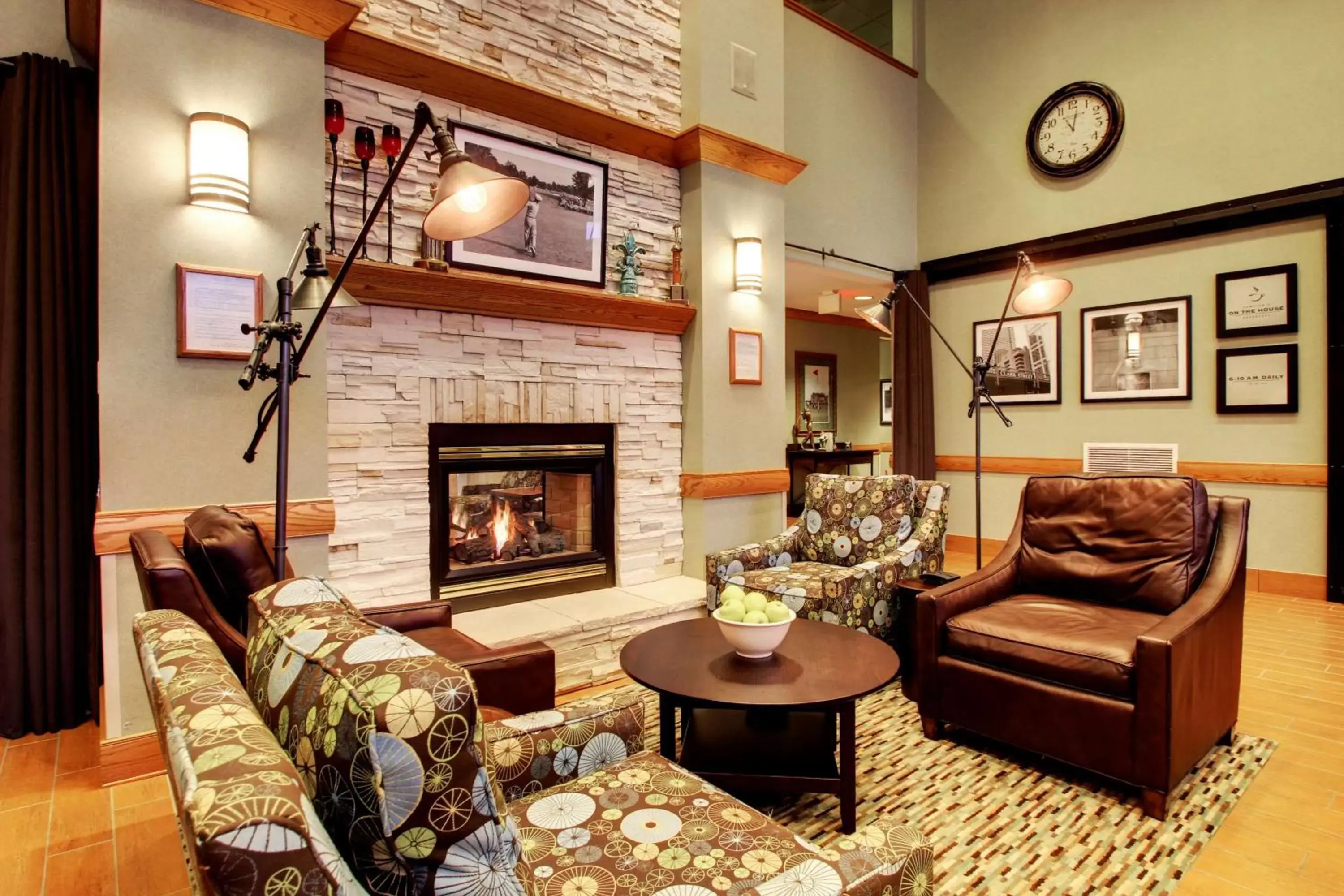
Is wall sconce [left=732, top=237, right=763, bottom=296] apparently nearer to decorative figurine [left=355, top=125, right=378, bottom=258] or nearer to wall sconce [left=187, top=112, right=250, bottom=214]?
decorative figurine [left=355, top=125, right=378, bottom=258]

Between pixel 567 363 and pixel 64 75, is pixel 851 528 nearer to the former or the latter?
pixel 567 363

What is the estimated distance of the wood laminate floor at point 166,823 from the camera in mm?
1854

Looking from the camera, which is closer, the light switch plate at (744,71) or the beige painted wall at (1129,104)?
the light switch plate at (744,71)

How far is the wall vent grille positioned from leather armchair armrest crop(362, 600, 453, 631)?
4.82m

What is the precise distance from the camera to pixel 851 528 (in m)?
3.80

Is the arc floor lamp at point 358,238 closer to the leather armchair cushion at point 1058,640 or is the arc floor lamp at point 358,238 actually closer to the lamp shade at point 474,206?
the lamp shade at point 474,206

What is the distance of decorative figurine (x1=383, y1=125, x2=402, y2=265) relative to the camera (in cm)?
293

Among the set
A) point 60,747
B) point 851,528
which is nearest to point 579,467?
point 851,528

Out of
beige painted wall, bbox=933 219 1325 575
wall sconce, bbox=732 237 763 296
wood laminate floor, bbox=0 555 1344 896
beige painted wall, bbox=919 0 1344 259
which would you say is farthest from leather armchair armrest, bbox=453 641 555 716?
beige painted wall, bbox=919 0 1344 259

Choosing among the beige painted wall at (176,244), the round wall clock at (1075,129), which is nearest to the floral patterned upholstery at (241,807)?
the beige painted wall at (176,244)

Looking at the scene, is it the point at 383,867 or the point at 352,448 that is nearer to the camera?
the point at 383,867

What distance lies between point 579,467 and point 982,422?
3995 millimetres

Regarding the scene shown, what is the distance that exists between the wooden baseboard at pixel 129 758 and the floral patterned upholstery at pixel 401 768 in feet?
6.83

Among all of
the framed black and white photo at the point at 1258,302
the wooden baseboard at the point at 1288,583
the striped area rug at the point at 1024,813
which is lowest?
the striped area rug at the point at 1024,813
